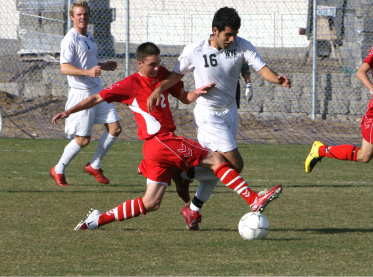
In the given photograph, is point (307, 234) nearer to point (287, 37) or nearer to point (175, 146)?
point (175, 146)

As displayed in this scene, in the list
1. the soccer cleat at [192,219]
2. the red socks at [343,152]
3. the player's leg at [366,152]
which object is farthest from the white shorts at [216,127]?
the red socks at [343,152]

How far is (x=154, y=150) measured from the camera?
5707 mm

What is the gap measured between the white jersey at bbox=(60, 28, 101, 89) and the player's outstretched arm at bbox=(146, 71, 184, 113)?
306 centimetres

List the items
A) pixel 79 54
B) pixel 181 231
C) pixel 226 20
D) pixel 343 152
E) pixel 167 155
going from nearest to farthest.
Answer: pixel 167 155 → pixel 226 20 → pixel 181 231 → pixel 343 152 → pixel 79 54

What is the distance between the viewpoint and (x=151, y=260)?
16.0 feet

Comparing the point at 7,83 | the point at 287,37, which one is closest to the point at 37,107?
the point at 7,83

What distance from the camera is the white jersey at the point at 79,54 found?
8.77 meters

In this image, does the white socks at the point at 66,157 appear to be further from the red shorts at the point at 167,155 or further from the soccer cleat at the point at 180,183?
the red shorts at the point at 167,155

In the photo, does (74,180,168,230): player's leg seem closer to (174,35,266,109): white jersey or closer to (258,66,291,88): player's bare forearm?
(174,35,266,109): white jersey

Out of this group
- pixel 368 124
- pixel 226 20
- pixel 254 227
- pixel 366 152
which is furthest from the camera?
pixel 366 152

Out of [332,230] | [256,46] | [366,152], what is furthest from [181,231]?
[256,46]

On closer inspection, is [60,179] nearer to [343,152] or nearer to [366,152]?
[343,152]

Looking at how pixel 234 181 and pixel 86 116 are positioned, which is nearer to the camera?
pixel 234 181

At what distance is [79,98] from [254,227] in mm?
4162
